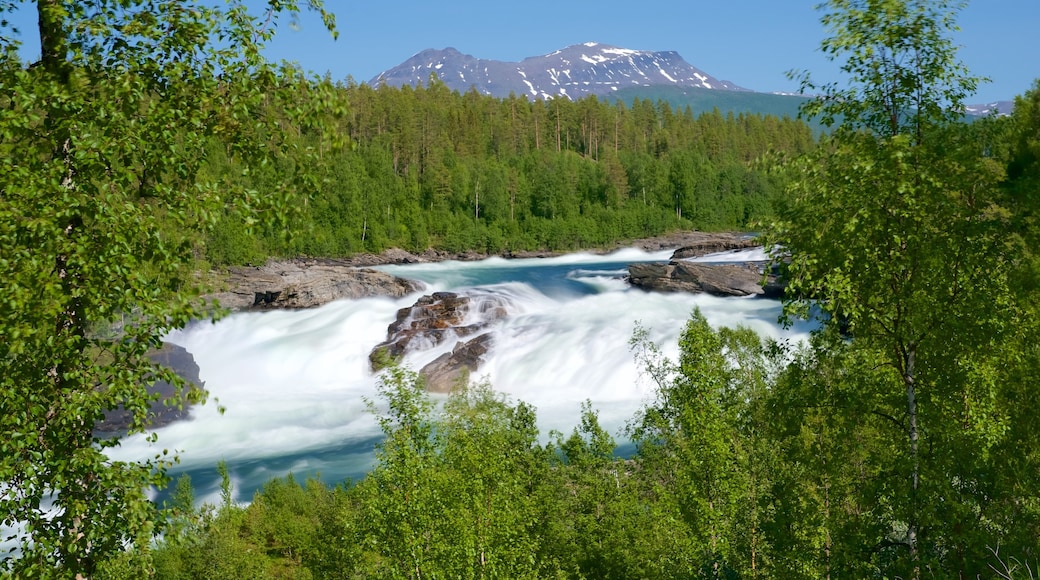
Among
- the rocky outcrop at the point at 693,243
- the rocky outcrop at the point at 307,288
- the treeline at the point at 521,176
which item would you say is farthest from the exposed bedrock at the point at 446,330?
the rocky outcrop at the point at 693,243

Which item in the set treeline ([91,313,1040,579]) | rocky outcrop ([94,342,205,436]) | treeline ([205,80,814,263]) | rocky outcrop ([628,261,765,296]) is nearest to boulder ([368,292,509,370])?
rocky outcrop ([94,342,205,436])

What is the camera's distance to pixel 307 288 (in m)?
68.9

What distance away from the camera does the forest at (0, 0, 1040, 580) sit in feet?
19.5

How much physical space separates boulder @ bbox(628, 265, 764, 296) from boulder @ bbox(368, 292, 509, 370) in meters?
13.9

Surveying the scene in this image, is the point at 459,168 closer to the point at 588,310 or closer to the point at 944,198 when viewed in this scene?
the point at 588,310

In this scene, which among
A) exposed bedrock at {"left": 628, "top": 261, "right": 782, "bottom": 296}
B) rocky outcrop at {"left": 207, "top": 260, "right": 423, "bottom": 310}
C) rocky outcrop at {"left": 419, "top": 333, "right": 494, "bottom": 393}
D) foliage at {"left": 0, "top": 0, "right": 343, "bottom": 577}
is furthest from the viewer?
rocky outcrop at {"left": 207, "top": 260, "right": 423, "bottom": 310}

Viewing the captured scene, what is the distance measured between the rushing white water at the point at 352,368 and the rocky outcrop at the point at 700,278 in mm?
1447

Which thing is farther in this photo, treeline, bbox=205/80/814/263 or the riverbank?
treeline, bbox=205/80/814/263

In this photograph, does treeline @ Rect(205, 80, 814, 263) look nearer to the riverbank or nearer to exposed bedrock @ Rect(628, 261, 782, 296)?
the riverbank

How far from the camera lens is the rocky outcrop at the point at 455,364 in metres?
49.3

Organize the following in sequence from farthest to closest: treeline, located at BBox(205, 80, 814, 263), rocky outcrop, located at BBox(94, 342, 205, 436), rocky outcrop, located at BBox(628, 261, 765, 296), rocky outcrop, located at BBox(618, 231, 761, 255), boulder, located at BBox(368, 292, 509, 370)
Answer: treeline, located at BBox(205, 80, 814, 263), rocky outcrop, located at BBox(618, 231, 761, 255), rocky outcrop, located at BBox(628, 261, 765, 296), boulder, located at BBox(368, 292, 509, 370), rocky outcrop, located at BBox(94, 342, 205, 436)

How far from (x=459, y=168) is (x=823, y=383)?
116454mm

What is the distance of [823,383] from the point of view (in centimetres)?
1230

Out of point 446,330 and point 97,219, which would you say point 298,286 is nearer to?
point 446,330
